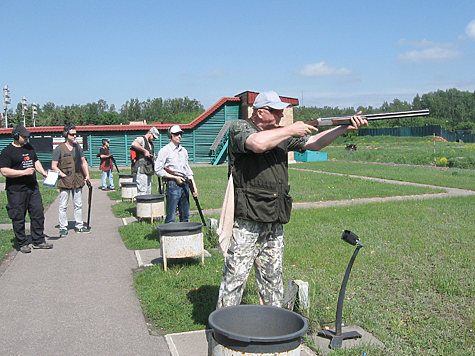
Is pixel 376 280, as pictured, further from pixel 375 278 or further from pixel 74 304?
pixel 74 304

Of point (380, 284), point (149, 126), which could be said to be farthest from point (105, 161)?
point (149, 126)

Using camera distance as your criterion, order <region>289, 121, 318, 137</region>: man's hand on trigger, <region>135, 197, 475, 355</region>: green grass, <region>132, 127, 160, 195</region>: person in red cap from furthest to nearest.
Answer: <region>132, 127, 160, 195</region>: person in red cap
<region>135, 197, 475, 355</region>: green grass
<region>289, 121, 318, 137</region>: man's hand on trigger

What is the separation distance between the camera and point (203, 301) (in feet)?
17.1

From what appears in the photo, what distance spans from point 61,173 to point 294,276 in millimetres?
5109

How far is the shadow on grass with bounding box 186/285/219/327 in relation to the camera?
189 inches

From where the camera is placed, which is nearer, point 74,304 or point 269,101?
point 269,101

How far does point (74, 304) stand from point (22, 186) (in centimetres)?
326

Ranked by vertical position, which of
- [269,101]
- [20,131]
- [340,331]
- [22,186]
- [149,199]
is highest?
[269,101]

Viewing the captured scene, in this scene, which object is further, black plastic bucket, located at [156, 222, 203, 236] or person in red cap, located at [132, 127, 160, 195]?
person in red cap, located at [132, 127, 160, 195]

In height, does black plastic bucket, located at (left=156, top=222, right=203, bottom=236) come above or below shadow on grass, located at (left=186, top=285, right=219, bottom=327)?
above

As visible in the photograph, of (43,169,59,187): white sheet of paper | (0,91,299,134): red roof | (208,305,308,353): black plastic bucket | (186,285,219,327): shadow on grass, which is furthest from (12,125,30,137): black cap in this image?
(0,91,299,134): red roof

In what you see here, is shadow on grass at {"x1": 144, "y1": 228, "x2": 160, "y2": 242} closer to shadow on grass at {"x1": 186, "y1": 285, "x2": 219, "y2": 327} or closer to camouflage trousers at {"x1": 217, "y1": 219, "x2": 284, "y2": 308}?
shadow on grass at {"x1": 186, "y1": 285, "x2": 219, "y2": 327}

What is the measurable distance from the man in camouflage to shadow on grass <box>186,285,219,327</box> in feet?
3.55

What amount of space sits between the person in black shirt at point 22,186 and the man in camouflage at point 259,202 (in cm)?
513
